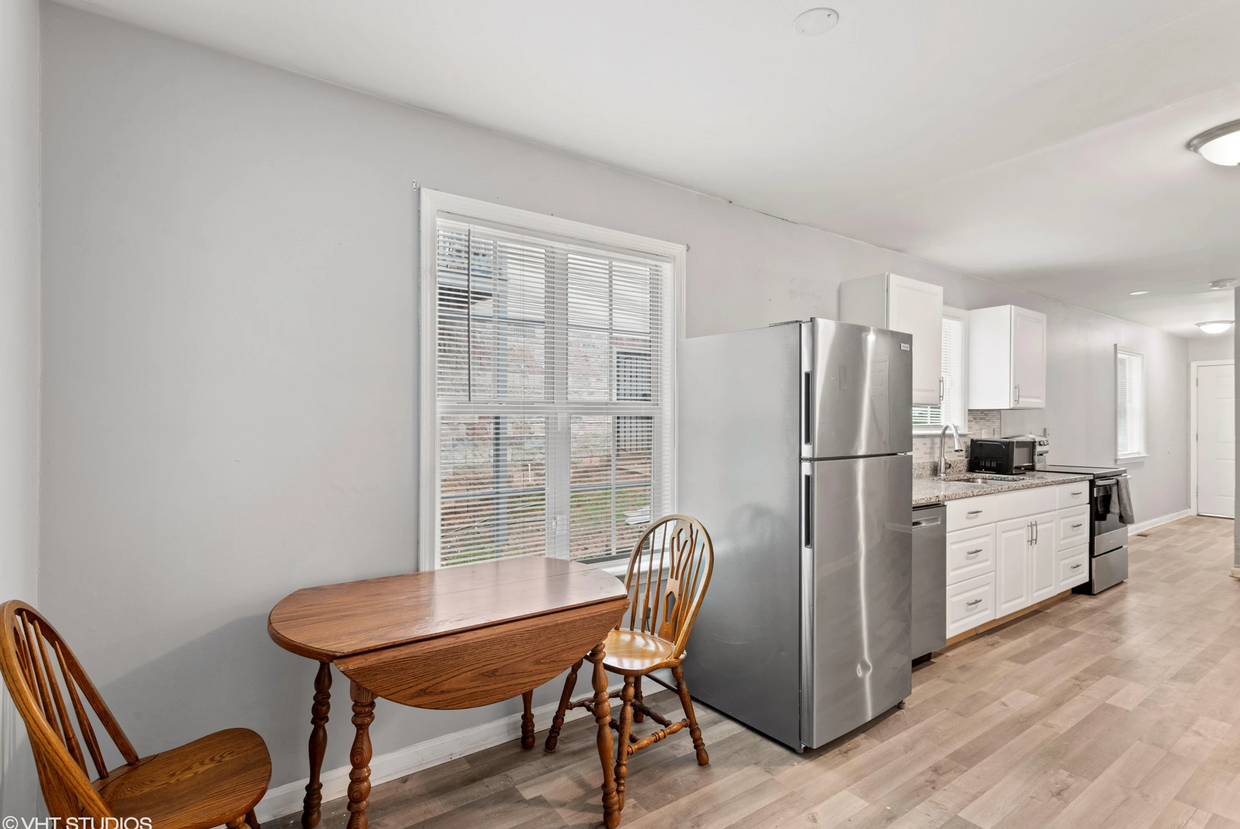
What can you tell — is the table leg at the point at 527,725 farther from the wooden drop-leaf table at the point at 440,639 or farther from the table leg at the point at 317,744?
the table leg at the point at 317,744

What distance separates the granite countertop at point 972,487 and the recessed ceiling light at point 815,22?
2.18 m

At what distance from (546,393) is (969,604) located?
8.99ft

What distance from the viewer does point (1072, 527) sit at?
4.29 m

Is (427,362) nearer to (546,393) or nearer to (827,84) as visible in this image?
(546,393)

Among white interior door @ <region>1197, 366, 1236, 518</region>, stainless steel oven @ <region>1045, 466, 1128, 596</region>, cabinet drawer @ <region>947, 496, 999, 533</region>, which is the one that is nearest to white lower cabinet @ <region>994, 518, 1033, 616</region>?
cabinet drawer @ <region>947, 496, 999, 533</region>

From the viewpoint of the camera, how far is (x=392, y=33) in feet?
5.95

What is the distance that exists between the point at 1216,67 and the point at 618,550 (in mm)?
2746

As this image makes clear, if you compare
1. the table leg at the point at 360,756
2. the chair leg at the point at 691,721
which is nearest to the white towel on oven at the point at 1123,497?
the chair leg at the point at 691,721

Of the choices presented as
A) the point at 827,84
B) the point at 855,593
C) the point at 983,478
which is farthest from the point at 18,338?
the point at 983,478

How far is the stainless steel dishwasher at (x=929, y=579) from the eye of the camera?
3061mm

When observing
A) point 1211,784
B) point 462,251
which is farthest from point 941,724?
point 462,251

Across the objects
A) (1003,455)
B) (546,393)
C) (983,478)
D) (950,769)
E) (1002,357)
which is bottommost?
(950,769)

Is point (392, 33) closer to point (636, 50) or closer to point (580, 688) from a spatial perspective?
point (636, 50)

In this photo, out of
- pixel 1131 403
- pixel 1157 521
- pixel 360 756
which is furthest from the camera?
pixel 1157 521
